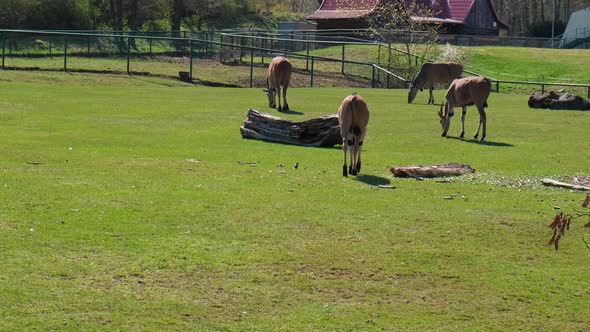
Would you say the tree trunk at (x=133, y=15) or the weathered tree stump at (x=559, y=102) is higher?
the tree trunk at (x=133, y=15)

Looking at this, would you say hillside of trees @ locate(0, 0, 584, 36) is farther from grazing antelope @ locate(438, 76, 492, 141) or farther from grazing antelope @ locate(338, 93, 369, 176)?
grazing antelope @ locate(338, 93, 369, 176)

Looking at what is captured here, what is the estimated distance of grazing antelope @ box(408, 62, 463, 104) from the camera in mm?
44625

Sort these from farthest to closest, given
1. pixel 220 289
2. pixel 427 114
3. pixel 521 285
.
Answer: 1. pixel 427 114
2. pixel 521 285
3. pixel 220 289

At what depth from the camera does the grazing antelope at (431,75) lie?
44625 millimetres

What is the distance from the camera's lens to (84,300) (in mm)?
9586

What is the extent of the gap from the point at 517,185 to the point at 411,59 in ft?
161

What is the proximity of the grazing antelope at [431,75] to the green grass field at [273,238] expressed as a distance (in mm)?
19667

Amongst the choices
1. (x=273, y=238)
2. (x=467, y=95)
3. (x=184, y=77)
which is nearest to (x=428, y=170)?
(x=273, y=238)

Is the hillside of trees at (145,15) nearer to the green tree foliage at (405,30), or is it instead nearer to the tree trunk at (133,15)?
the tree trunk at (133,15)

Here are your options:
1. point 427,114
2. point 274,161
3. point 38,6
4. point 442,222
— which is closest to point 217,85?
point 427,114

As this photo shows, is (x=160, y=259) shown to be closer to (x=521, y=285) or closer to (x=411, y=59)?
(x=521, y=285)

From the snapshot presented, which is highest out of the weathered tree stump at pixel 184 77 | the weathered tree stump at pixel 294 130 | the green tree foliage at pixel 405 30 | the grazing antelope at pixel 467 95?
the green tree foliage at pixel 405 30

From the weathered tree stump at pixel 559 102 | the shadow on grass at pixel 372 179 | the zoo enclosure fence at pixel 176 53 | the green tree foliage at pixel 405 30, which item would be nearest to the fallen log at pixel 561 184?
the shadow on grass at pixel 372 179

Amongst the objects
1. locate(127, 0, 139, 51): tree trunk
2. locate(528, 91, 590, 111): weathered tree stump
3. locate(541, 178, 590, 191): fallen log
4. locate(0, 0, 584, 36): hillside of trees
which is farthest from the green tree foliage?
locate(541, 178, 590, 191): fallen log
